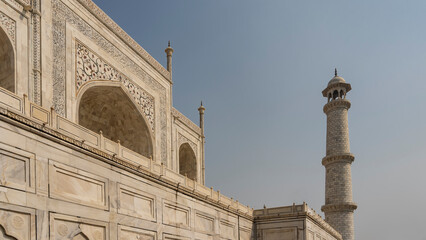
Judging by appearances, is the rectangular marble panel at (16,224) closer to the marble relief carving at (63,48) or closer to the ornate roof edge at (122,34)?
the marble relief carving at (63,48)

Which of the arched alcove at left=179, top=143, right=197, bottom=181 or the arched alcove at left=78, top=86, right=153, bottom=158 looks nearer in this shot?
the arched alcove at left=78, top=86, right=153, bottom=158

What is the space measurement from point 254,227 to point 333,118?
46.8 feet

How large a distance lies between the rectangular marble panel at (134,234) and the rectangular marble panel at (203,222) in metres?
2.95

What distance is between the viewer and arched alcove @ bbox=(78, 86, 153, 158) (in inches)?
667

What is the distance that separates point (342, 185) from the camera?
95.6ft

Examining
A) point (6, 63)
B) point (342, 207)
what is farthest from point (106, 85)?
point (342, 207)

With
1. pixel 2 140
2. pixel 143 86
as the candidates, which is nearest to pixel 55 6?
pixel 143 86

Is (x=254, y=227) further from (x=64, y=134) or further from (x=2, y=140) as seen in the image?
(x=2, y=140)

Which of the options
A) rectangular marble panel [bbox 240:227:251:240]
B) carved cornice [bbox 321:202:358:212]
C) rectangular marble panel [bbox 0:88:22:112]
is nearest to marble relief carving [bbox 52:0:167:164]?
rectangular marble panel [bbox 0:88:22:112]

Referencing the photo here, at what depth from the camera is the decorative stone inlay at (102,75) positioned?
45.5 ft

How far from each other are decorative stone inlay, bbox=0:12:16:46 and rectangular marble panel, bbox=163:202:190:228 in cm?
676

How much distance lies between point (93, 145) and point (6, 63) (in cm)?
378

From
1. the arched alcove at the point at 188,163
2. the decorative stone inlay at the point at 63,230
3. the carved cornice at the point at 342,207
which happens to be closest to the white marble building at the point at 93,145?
the decorative stone inlay at the point at 63,230

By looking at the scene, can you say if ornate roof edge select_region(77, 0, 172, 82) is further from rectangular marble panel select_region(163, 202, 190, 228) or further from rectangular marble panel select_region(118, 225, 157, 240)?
rectangular marble panel select_region(118, 225, 157, 240)
